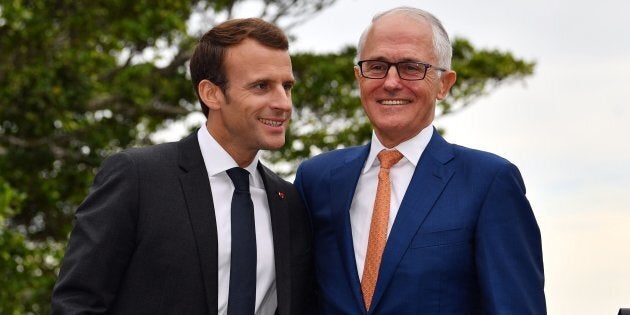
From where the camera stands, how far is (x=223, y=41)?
14.3 ft

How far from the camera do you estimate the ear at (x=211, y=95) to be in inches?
171

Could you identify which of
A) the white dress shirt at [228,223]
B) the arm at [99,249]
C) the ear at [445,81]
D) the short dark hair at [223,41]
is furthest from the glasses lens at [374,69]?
the arm at [99,249]

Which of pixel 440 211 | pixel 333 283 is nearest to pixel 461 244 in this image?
pixel 440 211

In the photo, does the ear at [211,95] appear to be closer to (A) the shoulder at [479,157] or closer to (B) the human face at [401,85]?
(B) the human face at [401,85]

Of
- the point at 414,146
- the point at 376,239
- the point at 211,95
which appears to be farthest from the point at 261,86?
the point at 376,239

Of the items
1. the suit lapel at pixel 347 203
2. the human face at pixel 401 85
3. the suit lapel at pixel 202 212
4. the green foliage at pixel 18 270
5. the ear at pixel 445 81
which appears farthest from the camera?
the green foliage at pixel 18 270

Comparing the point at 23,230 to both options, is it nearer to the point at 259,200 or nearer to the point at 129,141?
the point at 129,141

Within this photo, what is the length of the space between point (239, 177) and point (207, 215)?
262 mm

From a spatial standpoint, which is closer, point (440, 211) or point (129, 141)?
point (440, 211)

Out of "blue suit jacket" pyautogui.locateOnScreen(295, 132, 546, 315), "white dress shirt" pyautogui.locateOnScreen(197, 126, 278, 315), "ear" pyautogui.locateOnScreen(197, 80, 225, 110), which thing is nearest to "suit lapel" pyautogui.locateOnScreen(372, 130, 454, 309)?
"blue suit jacket" pyautogui.locateOnScreen(295, 132, 546, 315)

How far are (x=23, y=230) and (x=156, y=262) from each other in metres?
11.7

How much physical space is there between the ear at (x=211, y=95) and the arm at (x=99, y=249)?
543 millimetres

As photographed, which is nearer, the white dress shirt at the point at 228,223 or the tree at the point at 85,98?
the white dress shirt at the point at 228,223

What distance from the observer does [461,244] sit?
158 inches
